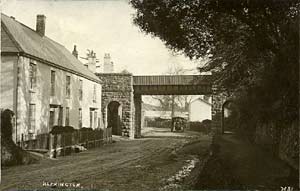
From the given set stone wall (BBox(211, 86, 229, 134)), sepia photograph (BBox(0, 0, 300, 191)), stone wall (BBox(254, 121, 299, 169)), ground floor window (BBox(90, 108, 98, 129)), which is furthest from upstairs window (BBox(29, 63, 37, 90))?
stone wall (BBox(211, 86, 229, 134))

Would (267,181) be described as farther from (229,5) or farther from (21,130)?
(21,130)

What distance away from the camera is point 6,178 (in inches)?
330

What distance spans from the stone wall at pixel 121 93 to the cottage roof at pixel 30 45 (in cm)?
467

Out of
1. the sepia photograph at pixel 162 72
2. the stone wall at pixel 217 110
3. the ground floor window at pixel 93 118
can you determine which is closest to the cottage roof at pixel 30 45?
the sepia photograph at pixel 162 72

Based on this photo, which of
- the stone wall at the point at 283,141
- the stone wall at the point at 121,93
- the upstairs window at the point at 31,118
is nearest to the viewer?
the stone wall at the point at 283,141

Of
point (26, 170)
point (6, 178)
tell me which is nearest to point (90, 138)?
point (26, 170)

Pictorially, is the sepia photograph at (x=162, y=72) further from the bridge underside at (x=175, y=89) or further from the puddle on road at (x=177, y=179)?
the bridge underside at (x=175, y=89)

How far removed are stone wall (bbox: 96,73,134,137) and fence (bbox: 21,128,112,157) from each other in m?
4.58

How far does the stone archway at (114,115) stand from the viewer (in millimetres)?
26147

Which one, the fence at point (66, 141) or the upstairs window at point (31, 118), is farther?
the upstairs window at point (31, 118)

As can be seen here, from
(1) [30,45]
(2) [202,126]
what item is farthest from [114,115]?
(2) [202,126]

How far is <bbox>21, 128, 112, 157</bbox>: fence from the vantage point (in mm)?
11734

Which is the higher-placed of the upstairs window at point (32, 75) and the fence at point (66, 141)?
the upstairs window at point (32, 75)

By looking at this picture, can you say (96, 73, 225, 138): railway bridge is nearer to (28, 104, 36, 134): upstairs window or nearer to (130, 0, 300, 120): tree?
(28, 104, 36, 134): upstairs window
